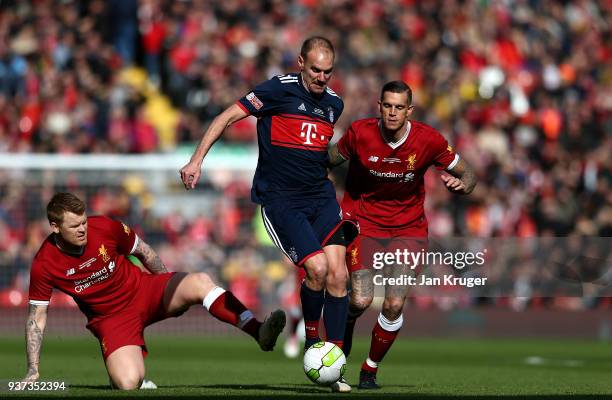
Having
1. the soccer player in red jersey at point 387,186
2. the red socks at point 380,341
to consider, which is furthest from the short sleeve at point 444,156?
the red socks at point 380,341

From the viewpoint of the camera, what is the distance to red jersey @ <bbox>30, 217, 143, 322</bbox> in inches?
402

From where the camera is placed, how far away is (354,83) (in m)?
23.8

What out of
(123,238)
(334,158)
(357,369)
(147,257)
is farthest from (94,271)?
(357,369)

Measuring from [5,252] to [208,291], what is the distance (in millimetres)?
10771

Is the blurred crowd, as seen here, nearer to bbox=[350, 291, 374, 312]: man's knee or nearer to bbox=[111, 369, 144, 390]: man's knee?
bbox=[350, 291, 374, 312]: man's knee

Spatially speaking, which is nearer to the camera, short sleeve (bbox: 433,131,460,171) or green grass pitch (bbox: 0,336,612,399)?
green grass pitch (bbox: 0,336,612,399)

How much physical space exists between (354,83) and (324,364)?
1427cm

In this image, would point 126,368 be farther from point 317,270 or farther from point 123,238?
point 317,270

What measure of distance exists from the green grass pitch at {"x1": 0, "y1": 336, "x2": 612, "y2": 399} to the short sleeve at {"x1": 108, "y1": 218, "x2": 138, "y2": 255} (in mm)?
1138

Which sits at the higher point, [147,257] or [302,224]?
[302,224]

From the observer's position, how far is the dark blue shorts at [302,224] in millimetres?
10266

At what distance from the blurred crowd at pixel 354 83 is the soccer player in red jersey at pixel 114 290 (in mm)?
10122

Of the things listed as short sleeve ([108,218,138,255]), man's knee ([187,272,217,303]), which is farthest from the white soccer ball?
short sleeve ([108,218,138,255])

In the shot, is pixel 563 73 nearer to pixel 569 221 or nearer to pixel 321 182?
pixel 569 221
